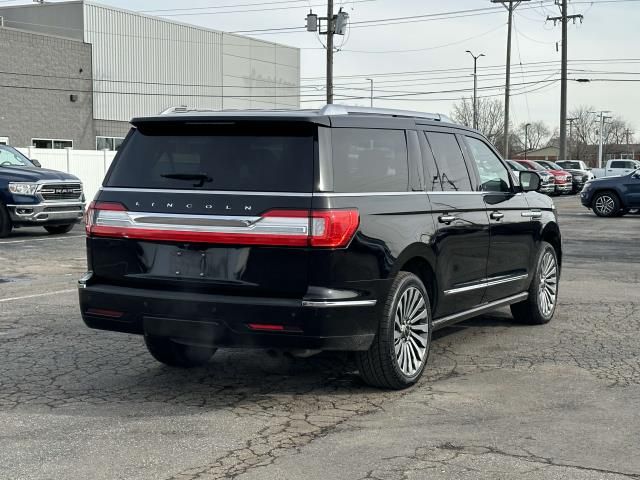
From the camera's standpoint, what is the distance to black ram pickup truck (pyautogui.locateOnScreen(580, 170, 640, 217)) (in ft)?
83.5

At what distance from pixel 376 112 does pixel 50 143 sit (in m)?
45.7

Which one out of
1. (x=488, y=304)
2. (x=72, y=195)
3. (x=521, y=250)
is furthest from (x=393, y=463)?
(x=72, y=195)

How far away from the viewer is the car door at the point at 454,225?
6.43m

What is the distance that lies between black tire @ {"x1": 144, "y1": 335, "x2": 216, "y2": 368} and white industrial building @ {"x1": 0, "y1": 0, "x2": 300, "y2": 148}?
42.5 m

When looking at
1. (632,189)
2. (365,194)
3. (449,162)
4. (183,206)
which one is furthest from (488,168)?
(632,189)

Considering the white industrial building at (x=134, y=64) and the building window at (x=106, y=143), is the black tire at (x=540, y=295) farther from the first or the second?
the building window at (x=106, y=143)

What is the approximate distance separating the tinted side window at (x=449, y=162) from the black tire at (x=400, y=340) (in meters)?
1.02

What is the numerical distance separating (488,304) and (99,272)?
3.19m

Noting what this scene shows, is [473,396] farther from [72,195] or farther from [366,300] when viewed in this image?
[72,195]

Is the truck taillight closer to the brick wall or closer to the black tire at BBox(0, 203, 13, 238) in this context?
the black tire at BBox(0, 203, 13, 238)

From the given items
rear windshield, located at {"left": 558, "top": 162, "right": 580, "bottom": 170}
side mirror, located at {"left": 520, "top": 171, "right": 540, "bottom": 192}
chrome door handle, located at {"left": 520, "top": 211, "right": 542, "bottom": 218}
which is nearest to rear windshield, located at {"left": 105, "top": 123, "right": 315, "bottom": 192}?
chrome door handle, located at {"left": 520, "top": 211, "right": 542, "bottom": 218}

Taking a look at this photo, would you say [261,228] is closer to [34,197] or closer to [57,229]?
[34,197]

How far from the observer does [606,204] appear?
84.3 ft

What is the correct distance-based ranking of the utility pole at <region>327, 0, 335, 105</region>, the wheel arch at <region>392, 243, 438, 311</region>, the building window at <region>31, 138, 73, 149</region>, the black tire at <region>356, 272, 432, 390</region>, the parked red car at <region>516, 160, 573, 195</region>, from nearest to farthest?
the black tire at <region>356, 272, 432, 390</region> → the wheel arch at <region>392, 243, 438, 311</region> → the utility pole at <region>327, 0, 335, 105</region> → the parked red car at <region>516, 160, 573, 195</region> → the building window at <region>31, 138, 73, 149</region>
